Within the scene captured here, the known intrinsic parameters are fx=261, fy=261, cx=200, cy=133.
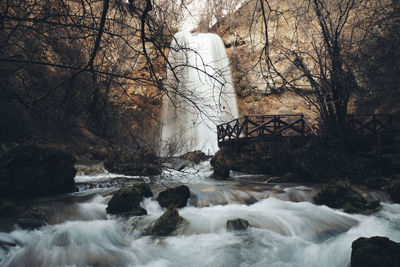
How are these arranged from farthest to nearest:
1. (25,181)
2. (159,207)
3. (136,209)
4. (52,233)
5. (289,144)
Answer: (289,144) < (25,181) < (159,207) < (136,209) < (52,233)

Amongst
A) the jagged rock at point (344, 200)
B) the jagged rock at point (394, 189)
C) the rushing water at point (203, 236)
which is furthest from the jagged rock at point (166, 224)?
the jagged rock at point (394, 189)

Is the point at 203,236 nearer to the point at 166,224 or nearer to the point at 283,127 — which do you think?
the point at 166,224

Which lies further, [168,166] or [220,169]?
[220,169]

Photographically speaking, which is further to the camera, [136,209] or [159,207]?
[159,207]

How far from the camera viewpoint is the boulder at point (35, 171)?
6.62 m

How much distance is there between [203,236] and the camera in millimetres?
4945

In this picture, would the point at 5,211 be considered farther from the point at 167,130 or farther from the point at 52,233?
the point at 167,130

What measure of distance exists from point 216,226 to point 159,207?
63.4 inches

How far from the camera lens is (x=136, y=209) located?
5.75 meters

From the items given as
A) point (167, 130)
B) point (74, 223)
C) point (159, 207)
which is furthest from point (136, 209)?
point (167, 130)

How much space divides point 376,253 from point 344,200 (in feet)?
12.1

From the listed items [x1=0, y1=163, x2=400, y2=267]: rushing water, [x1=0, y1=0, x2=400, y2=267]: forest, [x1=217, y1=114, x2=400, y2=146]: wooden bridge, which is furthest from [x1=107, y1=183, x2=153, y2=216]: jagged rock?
[x1=217, y1=114, x2=400, y2=146]: wooden bridge

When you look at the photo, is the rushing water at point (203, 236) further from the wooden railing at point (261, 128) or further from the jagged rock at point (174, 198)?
the wooden railing at point (261, 128)

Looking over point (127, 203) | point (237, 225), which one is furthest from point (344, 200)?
point (127, 203)
